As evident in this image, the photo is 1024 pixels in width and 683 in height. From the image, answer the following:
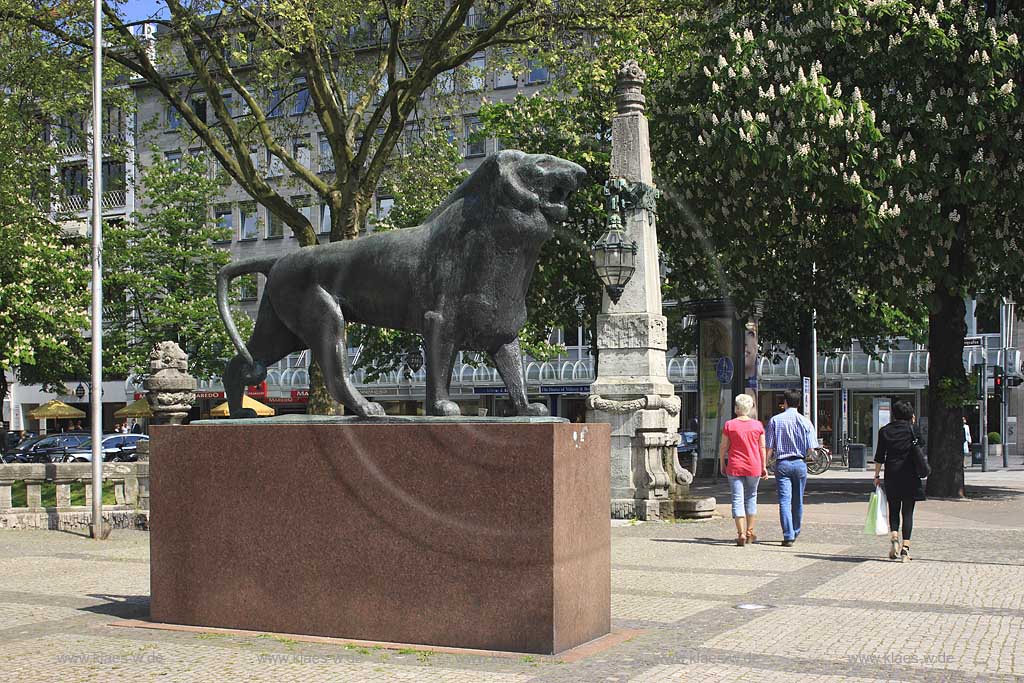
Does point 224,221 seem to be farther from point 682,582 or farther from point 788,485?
point 682,582

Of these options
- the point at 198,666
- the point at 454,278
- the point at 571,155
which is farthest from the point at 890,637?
the point at 571,155

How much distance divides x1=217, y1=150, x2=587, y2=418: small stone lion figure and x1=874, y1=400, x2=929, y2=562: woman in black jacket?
250 inches

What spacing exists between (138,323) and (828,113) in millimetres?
35102

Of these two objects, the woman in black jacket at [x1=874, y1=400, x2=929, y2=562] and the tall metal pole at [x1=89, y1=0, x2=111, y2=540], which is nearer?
the woman in black jacket at [x1=874, y1=400, x2=929, y2=562]

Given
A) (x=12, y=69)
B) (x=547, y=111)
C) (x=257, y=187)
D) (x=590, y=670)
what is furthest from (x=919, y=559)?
(x=547, y=111)

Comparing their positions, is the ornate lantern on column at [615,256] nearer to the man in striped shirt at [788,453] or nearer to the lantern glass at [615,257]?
the lantern glass at [615,257]

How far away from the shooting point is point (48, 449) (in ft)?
117

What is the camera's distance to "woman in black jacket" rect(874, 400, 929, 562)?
13086 mm

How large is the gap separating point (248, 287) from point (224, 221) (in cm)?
728

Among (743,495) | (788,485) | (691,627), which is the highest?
(788,485)

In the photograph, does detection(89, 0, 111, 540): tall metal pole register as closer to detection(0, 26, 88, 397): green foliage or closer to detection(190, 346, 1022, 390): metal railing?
detection(0, 26, 88, 397): green foliage

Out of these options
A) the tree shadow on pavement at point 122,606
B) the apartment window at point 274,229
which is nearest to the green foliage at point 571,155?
the tree shadow on pavement at point 122,606

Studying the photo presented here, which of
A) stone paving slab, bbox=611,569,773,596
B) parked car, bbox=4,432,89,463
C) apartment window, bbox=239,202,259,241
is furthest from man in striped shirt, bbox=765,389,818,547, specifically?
apartment window, bbox=239,202,259,241

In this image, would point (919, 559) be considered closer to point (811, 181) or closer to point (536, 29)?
point (811, 181)
